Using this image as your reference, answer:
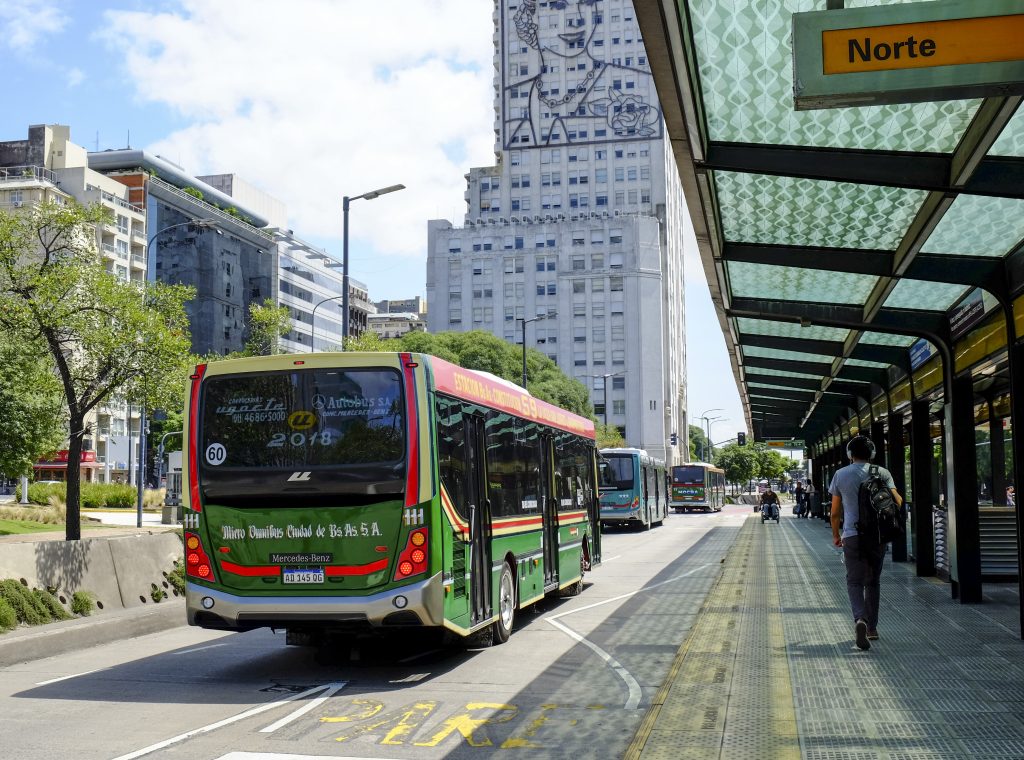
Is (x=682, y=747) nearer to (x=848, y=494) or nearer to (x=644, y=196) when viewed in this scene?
(x=848, y=494)

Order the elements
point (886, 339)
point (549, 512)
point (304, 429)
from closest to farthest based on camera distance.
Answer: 1. point (304, 429)
2. point (549, 512)
3. point (886, 339)

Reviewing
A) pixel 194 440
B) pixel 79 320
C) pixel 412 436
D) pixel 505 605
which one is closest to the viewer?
pixel 412 436

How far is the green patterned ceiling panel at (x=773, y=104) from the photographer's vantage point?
7.39 metres

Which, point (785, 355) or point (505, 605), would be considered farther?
point (785, 355)

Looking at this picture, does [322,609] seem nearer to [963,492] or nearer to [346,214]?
[963,492]

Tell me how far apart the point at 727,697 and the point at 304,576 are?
3842 millimetres

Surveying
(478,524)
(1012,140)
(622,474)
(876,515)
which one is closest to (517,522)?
(478,524)

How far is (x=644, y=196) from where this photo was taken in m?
143

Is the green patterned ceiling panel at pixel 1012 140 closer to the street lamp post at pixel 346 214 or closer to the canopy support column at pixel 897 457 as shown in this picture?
the canopy support column at pixel 897 457

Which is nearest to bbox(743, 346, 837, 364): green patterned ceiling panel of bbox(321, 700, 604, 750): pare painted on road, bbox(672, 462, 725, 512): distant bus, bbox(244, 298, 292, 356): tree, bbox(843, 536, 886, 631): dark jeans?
bbox(843, 536, 886, 631): dark jeans

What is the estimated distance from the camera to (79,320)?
17.1 m

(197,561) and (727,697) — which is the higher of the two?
(197,561)

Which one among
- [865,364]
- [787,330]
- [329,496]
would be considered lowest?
[329,496]

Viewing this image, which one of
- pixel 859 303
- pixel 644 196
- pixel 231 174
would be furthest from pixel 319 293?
pixel 859 303
